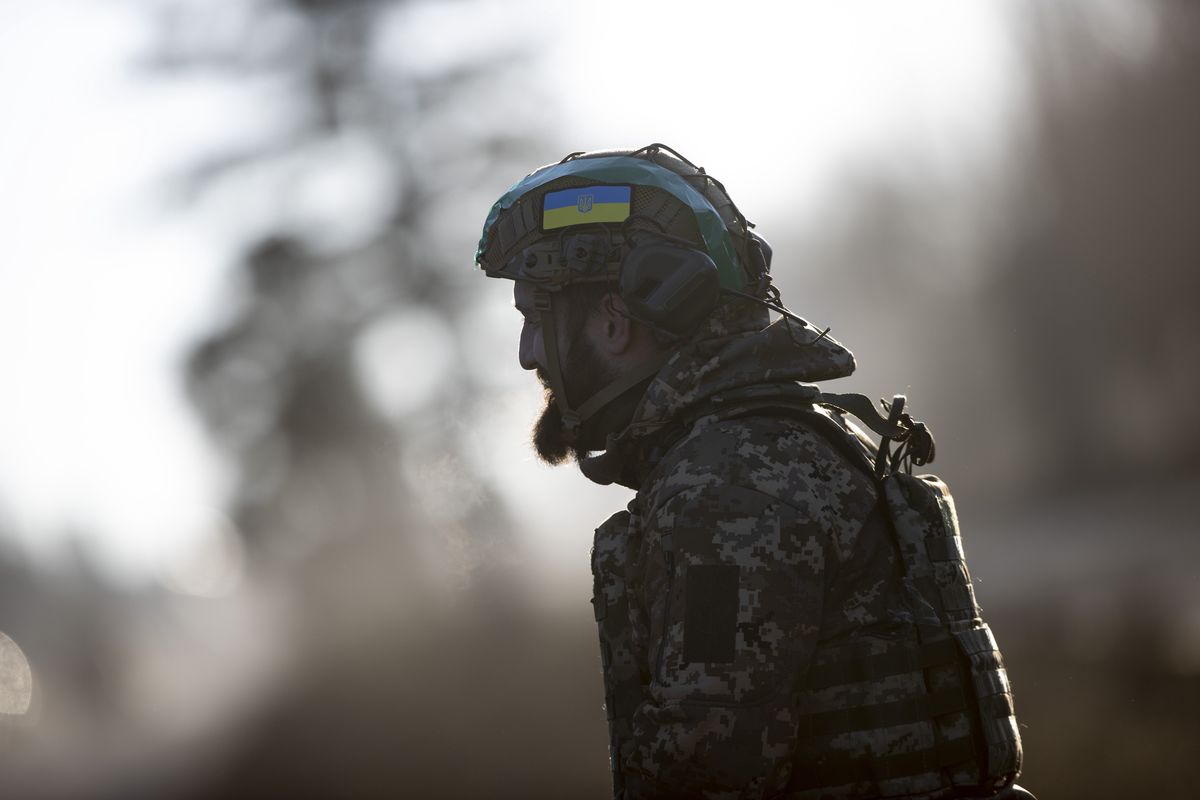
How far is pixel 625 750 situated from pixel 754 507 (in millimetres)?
789

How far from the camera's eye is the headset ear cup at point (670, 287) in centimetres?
410

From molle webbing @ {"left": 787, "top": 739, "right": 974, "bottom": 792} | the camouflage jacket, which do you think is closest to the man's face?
the camouflage jacket

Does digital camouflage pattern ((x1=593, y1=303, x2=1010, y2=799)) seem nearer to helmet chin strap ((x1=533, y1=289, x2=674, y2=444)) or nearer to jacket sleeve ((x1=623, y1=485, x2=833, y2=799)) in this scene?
jacket sleeve ((x1=623, y1=485, x2=833, y2=799))

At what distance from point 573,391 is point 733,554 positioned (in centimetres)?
100

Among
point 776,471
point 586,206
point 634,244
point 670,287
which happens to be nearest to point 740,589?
point 776,471

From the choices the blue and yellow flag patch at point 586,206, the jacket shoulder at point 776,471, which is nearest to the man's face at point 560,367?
the blue and yellow flag patch at point 586,206

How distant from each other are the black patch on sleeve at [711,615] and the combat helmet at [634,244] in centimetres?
81

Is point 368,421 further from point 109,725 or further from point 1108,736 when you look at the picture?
point 109,725

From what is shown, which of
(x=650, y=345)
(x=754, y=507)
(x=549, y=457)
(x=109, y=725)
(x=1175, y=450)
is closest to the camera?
A: (x=754, y=507)

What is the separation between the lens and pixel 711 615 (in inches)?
141

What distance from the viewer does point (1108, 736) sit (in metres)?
12.6

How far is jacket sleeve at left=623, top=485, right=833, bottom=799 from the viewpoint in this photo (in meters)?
3.53

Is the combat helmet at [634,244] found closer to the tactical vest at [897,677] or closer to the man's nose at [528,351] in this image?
the man's nose at [528,351]

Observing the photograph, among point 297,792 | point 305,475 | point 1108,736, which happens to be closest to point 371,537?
point 305,475
